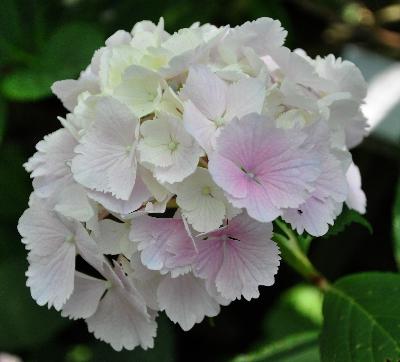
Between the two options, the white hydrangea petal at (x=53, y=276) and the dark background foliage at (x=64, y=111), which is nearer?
the white hydrangea petal at (x=53, y=276)

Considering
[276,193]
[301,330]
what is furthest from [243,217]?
[301,330]

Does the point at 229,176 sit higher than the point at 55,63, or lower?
higher

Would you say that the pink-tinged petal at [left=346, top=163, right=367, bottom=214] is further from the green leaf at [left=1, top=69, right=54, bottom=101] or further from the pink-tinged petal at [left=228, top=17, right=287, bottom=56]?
the green leaf at [left=1, top=69, right=54, bottom=101]

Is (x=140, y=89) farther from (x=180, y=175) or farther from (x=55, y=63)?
(x=55, y=63)

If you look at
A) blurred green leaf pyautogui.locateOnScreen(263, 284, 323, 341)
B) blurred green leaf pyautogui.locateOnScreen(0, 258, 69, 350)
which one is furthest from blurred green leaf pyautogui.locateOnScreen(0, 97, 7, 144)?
blurred green leaf pyautogui.locateOnScreen(263, 284, 323, 341)

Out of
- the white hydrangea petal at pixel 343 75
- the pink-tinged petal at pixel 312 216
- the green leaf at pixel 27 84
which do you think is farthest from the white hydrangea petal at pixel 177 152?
the green leaf at pixel 27 84

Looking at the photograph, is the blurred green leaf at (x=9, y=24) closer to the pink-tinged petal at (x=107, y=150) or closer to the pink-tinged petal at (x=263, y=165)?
the pink-tinged petal at (x=107, y=150)

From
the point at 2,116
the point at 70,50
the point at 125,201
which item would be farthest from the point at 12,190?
the point at 125,201

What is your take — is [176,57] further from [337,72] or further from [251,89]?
[337,72]
